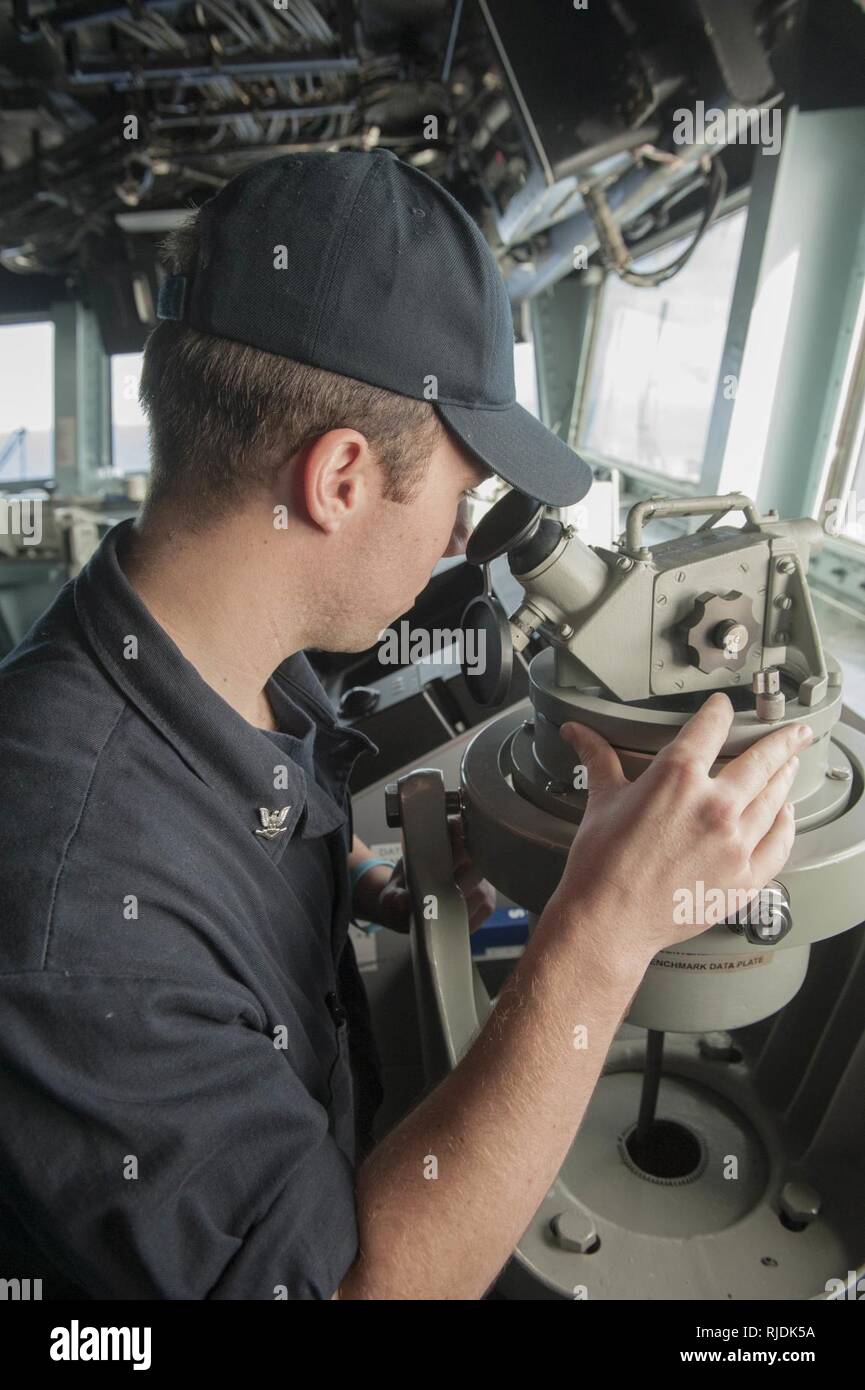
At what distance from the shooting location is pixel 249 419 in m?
0.89

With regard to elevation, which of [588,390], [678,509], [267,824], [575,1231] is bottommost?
[575,1231]

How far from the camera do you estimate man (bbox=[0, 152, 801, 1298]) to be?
67cm

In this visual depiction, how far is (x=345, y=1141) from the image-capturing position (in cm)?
108

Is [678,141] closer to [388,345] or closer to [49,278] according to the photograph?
[388,345]

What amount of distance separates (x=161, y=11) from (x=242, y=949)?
3.21 m

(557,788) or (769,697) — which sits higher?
(769,697)

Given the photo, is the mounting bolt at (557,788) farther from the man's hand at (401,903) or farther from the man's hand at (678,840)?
the man's hand at (401,903)

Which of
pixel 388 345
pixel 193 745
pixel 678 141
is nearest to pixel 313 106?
pixel 678 141

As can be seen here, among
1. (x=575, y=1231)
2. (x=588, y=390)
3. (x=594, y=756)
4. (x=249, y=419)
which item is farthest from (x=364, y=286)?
(x=588, y=390)

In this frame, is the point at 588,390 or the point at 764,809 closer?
the point at 764,809

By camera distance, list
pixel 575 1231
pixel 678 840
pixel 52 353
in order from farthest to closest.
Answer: pixel 52 353, pixel 575 1231, pixel 678 840

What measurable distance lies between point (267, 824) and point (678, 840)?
441 millimetres

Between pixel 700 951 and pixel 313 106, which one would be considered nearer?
pixel 700 951

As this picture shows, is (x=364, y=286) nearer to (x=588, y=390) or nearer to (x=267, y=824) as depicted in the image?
(x=267, y=824)
